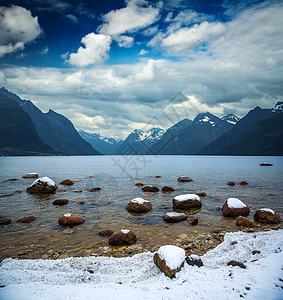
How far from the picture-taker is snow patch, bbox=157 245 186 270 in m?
5.92

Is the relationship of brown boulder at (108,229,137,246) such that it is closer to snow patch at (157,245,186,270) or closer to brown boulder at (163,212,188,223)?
snow patch at (157,245,186,270)

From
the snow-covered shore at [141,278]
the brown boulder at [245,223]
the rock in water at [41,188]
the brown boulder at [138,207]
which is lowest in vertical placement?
the rock in water at [41,188]

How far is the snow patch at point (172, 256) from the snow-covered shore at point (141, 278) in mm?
265

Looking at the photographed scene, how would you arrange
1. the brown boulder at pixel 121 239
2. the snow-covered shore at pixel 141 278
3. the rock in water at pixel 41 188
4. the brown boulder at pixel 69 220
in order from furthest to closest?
1. the rock in water at pixel 41 188
2. the brown boulder at pixel 69 220
3. the brown boulder at pixel 121 239
4. the snow-covered shore at pixel 141 278

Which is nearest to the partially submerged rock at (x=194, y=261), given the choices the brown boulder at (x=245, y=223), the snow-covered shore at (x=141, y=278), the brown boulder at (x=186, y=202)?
the snow-covered shore at (x=141, y=278)

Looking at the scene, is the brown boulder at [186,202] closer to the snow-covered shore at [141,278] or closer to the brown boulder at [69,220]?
the snow-covered shore at [141,278]

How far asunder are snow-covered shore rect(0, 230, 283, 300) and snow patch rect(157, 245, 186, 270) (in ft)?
0.87

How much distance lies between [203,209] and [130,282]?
1053cm

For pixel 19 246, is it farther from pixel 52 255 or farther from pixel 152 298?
pixel 152 298

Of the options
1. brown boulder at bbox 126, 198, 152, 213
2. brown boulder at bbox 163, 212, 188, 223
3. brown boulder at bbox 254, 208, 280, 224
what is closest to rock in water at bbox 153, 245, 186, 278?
brown boulder at bbox 163, 212, 188, 223

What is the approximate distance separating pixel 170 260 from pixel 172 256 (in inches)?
7.2

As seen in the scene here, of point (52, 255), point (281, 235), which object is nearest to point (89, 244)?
point (52, 255)

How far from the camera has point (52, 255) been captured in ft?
25.1

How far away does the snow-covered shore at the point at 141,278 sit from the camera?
499cm
